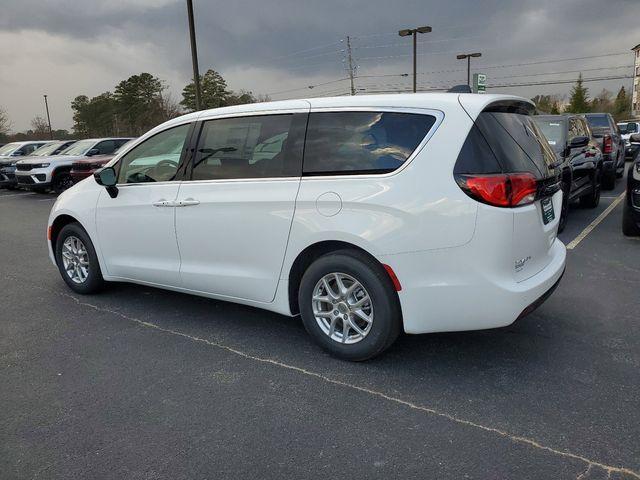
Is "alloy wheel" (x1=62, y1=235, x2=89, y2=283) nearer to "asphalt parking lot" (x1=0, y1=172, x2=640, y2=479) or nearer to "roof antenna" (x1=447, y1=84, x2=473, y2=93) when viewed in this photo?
"asphalt parking lot" (x1=0, y1=172, x2=640, y2=479)

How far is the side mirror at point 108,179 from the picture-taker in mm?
4555

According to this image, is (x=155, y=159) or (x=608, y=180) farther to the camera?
(x=608, y=180)

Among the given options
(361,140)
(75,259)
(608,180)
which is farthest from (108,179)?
(608,180)

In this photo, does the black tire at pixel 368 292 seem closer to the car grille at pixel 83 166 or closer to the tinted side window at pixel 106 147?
the car grille at pixel 83 166

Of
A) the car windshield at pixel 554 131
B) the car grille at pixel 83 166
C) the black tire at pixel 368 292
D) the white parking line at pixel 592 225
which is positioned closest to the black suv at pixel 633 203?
the white parking line at pixel 592 225

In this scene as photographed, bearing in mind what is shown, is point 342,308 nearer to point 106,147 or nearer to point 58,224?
point 58,224

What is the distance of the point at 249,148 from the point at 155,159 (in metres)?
1.12

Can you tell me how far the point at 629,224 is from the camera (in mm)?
7059

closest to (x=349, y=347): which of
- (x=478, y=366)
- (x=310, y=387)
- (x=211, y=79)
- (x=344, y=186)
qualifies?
(x=310, y=387)

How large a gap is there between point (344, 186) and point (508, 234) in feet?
3.41

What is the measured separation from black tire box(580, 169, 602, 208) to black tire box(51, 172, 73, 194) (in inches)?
530

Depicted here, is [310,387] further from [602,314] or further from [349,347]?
[602,314]

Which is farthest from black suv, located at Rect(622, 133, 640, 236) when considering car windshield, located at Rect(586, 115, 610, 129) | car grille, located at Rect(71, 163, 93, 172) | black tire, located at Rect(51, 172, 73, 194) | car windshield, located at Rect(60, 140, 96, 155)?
car windshield, located at Rect(60, 140, 96, 155)

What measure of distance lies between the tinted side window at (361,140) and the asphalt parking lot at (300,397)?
1.34m
